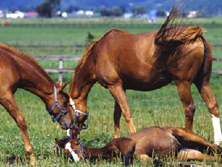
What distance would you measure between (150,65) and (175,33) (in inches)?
28.2

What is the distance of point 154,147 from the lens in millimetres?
9398

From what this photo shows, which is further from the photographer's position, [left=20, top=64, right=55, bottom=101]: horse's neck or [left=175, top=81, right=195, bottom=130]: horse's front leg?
[left=175, top=81, right=195, bottom=130]: horse's front leg

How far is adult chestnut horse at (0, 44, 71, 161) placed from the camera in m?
9.66

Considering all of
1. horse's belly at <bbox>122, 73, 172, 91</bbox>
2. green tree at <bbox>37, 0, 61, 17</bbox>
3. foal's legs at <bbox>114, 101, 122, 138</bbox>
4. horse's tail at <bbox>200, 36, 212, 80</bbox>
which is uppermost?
horse's tail at <bbox>200, 36, 212, 80</bbox>

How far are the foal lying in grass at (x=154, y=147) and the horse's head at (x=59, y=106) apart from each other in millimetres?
1123

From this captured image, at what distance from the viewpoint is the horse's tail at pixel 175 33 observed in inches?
405

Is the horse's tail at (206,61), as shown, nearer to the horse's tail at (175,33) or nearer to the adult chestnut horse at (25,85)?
the horse's tail at (175,33)

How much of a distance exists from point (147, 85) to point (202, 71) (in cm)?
101

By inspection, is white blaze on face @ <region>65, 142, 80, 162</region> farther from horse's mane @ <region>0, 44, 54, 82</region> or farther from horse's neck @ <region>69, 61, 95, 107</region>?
horse's neck @ <region>69, 61, 95, 107</region>

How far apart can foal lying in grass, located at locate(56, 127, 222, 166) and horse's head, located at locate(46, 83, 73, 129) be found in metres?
1.12

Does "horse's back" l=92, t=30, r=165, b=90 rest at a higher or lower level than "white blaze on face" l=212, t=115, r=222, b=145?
higher

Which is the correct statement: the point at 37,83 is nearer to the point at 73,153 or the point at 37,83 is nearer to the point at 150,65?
the point at 73,153

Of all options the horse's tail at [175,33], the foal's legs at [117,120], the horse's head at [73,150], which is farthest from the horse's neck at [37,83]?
→ the horse's tail at [175,33]

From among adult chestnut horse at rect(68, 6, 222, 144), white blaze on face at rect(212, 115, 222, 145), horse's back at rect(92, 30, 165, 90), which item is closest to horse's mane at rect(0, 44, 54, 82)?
adult chestnut horse at rect(68, 6, 222, 144)
